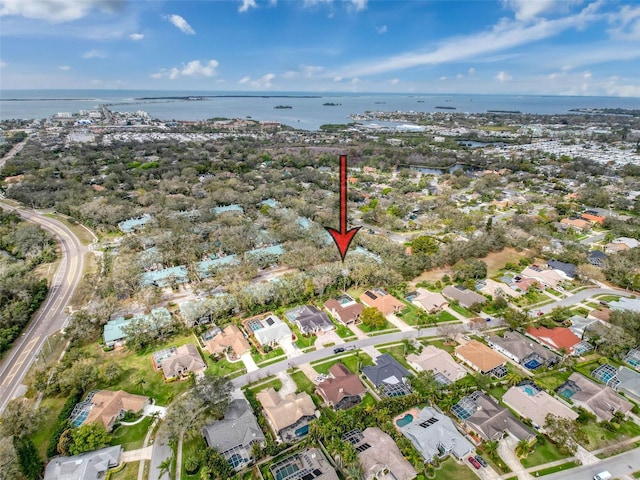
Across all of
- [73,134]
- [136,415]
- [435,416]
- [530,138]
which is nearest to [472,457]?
[435,416]

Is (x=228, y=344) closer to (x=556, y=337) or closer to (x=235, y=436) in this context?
(x=235, y=436)

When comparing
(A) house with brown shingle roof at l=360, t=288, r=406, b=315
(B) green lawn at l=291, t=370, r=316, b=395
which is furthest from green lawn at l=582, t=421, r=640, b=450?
(B) green lawn at l=291, t=370, r=316, b=395

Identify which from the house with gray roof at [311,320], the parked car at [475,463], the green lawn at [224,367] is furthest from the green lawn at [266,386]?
the parked car at [475,463]

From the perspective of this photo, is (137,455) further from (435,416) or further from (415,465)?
(435,416)

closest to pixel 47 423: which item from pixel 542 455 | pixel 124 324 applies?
pixel 124 324

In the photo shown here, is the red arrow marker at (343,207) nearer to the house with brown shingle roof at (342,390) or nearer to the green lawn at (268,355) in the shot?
the house with brown shingle roof at (342,390)

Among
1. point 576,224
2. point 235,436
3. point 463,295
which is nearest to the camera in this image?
point 235,436
